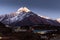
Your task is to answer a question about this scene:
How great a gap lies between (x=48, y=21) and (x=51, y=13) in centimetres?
101

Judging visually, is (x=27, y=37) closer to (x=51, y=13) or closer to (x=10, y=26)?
(x=10, y=26)

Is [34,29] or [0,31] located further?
[34,29]

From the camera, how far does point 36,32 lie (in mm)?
8109

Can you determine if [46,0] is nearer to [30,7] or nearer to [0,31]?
[30,7]

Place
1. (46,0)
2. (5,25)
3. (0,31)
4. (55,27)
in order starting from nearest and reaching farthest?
(0,31)
(5,25)
(46,0)
(55,27)

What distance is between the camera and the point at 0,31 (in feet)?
24.4

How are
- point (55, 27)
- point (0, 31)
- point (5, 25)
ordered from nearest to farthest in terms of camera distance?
point (0, 31)
point (5, 25)
point (55, 27)

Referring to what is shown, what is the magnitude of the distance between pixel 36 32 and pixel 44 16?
859 mm

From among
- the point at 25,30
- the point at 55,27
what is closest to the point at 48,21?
the point at 55,27

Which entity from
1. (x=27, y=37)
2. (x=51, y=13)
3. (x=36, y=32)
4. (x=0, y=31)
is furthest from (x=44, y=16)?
(x=0, y=31)

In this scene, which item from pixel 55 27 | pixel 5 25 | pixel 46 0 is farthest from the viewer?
pixel 55 27

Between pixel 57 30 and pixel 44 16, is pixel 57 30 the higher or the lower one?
the lower one

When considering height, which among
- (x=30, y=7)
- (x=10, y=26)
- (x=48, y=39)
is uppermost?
(x=30, y=7)

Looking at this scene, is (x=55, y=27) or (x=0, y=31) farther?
(x=55, y=27)
